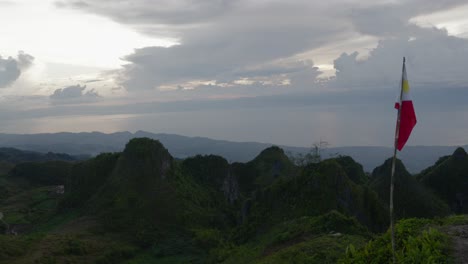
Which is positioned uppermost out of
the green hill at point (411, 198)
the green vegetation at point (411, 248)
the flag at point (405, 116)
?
the flag at point (405, 116)

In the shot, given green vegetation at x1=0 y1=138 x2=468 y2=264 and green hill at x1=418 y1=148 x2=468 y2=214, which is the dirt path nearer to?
green vegetation at x1=0 y1=138 x2=468 y2=264

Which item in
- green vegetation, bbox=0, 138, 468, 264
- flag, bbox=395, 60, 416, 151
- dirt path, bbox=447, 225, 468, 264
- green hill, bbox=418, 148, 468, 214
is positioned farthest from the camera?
green hill, bbox=418, 148, 468, 214

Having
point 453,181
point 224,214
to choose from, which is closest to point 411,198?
point 453,181

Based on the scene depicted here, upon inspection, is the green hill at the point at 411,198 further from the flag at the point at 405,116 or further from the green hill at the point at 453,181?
the flag at the point at 405,116

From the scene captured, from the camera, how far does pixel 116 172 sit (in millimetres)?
44844

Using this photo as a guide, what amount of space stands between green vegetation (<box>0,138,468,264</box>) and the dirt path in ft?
0.67

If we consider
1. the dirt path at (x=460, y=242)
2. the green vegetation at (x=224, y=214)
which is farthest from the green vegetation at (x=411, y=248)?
the dirt path at (x=460, y=242)

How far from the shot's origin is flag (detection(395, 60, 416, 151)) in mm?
8461

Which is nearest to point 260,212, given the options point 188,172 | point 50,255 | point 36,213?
point 50,255

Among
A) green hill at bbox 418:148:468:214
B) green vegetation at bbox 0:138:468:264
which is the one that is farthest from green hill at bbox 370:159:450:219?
Answer: green hill at bbox 418:148:468:214

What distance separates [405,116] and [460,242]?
195 inches

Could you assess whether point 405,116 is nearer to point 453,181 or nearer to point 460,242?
point 460,242

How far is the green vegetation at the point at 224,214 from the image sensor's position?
16.2m

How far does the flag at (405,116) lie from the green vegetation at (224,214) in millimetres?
3371
